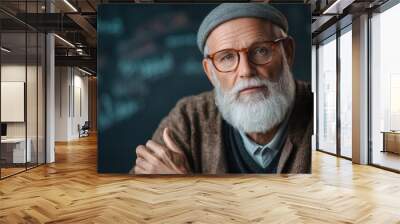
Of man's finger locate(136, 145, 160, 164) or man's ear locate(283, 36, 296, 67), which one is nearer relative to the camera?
man's ear locate(283, 36, 296, 67)

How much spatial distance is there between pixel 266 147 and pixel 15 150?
15.1 feet

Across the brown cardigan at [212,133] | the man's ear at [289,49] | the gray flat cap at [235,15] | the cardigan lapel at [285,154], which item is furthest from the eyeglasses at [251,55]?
the cardigan lapel at [285,154]

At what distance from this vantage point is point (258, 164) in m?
6.43

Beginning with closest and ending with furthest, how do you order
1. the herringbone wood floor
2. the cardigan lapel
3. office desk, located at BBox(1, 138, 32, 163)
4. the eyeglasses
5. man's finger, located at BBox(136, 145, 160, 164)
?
the herringbone wood floor, the eyeglasses, the cardigan lapel, man's finger, located at BBox(136, 145, 160, 164), office desk, located at BBox(1, 138, 32, 163)

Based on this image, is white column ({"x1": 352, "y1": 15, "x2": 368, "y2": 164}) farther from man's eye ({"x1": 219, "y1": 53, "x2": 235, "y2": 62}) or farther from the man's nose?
man's eye ({"x1": 219, "y1": 53, "x2": 235, "y2": 62})

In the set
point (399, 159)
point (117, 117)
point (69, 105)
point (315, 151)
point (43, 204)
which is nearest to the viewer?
point (43, 204)

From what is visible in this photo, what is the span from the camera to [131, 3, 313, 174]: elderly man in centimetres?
627

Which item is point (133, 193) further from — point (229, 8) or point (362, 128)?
point (362, 128)

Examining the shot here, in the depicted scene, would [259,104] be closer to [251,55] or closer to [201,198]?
[251,55]

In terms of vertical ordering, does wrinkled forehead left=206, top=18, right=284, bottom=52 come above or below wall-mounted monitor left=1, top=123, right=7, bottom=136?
above

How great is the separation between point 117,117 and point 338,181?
373 cm

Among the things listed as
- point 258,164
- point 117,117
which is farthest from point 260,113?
point 117,117

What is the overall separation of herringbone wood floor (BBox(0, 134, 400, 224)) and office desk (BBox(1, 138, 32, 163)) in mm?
428

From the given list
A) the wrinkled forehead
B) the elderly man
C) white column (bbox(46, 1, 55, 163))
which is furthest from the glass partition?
the wrinkled forehead
